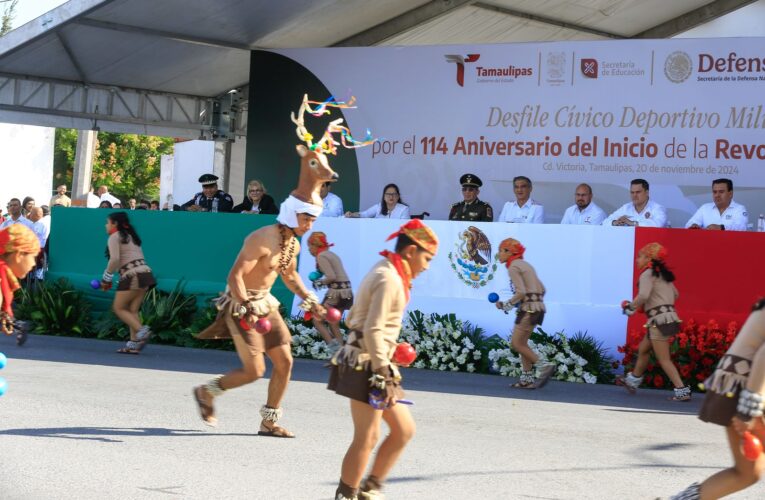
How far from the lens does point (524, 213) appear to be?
16.1m

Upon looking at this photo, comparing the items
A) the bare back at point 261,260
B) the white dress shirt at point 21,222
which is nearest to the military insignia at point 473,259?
the bare back at point 261,260

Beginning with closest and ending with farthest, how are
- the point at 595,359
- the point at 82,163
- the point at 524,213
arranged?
1. the point at 595,359
2. the point at 524,213
3. the point at 82,163

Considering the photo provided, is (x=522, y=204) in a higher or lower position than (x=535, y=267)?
higher

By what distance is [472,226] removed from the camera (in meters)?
13.8

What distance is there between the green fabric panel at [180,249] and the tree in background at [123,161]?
1655 inches

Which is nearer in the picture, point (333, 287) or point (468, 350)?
point (468, 350)

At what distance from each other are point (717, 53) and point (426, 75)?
497 cm

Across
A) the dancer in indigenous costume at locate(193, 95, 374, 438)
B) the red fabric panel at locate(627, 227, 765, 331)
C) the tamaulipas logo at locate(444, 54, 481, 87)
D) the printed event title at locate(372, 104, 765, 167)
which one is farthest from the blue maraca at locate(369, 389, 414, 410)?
the tamaulipas logo at locate(444, 54, 481, 87)

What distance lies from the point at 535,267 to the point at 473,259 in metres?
0.82

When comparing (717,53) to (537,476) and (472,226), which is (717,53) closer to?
(472,226)

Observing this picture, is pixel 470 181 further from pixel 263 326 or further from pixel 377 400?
pixel 377 400

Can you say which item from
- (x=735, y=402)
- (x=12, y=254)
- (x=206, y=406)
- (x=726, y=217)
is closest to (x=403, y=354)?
(x=735, y=402)

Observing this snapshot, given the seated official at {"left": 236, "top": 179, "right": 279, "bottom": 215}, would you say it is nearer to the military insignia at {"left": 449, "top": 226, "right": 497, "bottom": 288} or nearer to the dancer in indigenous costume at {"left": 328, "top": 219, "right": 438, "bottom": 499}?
the military insignia at {"left": 449, "top": 226, "right": 497, "bottom": 288}

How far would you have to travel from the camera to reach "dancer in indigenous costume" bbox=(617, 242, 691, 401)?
1139cm
